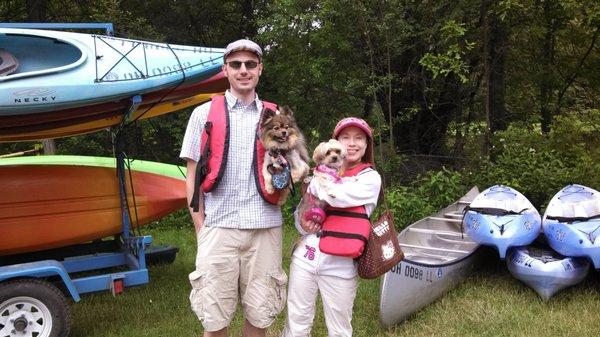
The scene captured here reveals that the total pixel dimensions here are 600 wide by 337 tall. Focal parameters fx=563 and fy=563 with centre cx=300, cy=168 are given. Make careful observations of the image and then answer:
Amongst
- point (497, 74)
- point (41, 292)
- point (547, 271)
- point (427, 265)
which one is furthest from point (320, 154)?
point (497, 74)

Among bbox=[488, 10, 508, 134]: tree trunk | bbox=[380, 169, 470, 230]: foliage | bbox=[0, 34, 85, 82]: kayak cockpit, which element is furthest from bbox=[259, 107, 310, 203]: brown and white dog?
bbox=[488, 10, 508, 134]: tree trunk

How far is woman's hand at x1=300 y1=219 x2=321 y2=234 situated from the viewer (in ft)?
10.7

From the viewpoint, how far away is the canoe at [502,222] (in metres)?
5.37

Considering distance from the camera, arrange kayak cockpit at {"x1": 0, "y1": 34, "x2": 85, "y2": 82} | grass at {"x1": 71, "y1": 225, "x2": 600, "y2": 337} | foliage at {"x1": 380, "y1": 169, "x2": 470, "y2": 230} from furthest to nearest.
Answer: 1. foliage at {"x1": 380, "y1": 169, "x2": 470, "y2": 230}
2. kayak cockpit at {"x1": 0, "y1": 34, "x2": 85, "y2": 82}
3. grass at {"x1": 71, "y1": 225, "x2": 600, "y2": 337}

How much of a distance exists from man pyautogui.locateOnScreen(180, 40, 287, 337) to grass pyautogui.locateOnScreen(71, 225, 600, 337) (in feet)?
5.48

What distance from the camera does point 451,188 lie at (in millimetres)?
8648

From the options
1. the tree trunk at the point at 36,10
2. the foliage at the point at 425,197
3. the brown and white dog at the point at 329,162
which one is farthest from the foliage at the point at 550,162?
the tree trunk at the point at 36,10

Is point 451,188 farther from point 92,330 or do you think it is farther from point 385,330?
point 92,330

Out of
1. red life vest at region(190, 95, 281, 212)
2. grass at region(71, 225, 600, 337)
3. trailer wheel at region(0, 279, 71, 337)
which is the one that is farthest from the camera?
grass at region(71, 225, 600, 337)

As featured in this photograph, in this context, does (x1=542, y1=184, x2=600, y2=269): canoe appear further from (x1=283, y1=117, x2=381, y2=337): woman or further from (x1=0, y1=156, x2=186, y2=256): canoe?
(x1=0, y1=156, x2=186, y2=256): canoe

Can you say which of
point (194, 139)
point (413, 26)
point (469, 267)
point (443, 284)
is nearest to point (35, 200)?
point (194, 139)

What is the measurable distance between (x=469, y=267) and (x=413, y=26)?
5324 millimetres

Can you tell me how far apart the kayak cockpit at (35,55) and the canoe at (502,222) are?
13.2 feet

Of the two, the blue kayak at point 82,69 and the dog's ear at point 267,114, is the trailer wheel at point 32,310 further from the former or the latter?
the dog's ear at point 267,114
